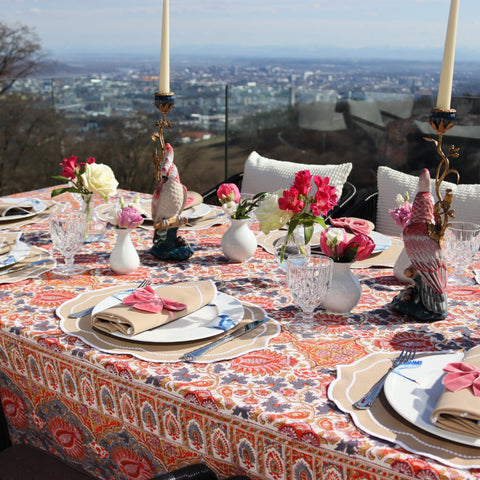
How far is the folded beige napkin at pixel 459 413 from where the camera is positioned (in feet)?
3.04

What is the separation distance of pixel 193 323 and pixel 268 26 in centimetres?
2074

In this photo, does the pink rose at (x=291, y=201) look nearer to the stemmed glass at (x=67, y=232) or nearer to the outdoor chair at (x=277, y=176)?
the stemmed glass at (x=67, y=232)

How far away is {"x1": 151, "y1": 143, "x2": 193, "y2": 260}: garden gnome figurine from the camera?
68.7 inches

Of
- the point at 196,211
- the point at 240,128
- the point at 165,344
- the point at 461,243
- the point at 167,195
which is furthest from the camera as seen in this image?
the point at 240,128

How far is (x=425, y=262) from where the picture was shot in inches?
54.4

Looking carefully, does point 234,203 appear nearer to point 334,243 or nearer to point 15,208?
point 334,243

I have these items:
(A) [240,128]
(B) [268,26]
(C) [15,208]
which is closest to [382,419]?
(C) [15,208]

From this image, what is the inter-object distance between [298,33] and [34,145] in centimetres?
1512

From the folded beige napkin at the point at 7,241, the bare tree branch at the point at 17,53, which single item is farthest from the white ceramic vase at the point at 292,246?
the bare tree branch at the point at 17,53

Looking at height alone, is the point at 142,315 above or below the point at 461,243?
below

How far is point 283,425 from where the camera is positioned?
0.99 meters

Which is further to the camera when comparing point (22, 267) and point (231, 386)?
point (22, 267)

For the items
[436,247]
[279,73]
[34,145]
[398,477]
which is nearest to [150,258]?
[436,247]

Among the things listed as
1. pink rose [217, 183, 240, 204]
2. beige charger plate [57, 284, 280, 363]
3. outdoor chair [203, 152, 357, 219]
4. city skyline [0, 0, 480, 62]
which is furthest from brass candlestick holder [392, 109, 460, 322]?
city skyline [0, 0, 480, 62]
